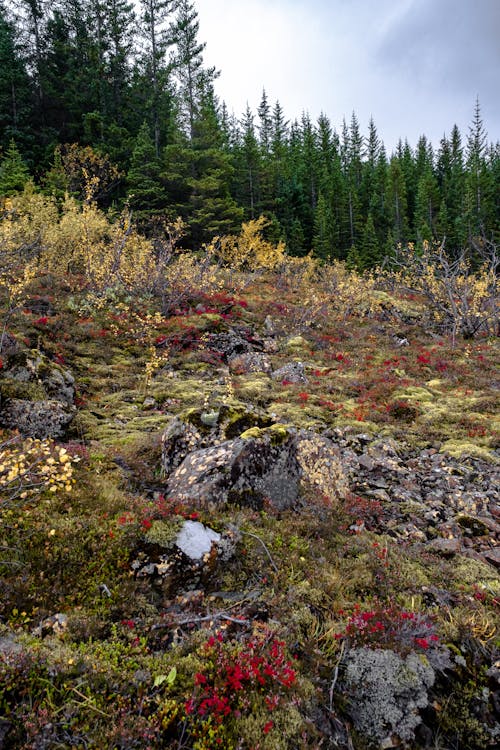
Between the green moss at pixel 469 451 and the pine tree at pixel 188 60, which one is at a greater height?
the pine tree at pixel 188 60

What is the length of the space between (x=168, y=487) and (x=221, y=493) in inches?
50.3

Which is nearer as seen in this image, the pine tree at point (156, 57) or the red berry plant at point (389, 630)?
the red berry plant at point (389, 630)

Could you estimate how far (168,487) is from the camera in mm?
7582

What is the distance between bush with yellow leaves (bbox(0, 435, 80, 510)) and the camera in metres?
4.35

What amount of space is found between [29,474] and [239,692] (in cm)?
409

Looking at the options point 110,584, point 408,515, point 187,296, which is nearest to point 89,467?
point 110,584

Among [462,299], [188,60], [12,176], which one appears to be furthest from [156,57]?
[462,299]


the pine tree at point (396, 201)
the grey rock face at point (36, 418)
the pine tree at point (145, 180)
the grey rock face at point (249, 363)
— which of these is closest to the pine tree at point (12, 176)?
the pine tree at point (145, 180)

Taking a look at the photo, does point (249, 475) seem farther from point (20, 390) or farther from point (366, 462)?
point (20, 390)

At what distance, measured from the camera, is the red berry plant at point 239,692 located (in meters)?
3.23

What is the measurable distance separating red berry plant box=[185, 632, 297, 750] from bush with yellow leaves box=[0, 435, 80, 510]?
230 centimetres

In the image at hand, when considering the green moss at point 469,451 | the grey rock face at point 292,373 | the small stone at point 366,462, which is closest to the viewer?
the small stone at point 366,462

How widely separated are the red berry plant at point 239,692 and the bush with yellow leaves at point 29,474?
2.30 m

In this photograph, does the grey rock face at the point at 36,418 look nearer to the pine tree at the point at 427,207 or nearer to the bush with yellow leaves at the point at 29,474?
the bush with yellow leaves at the point at 29,474
